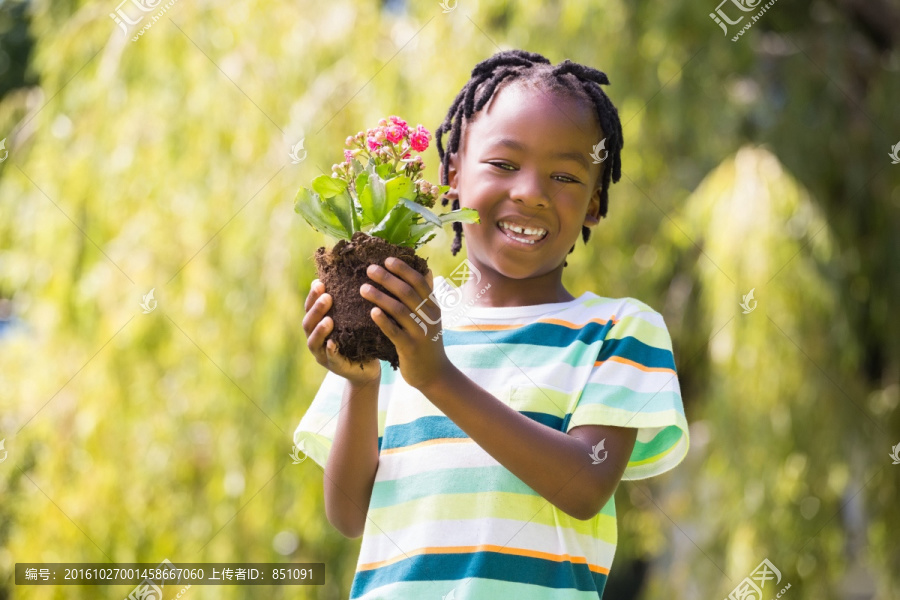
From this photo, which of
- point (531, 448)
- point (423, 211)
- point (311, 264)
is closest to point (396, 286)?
point (423, 211)

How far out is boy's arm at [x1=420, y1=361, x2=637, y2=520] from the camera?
1345 mm

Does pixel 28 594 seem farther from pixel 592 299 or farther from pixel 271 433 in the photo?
pixel 592 299

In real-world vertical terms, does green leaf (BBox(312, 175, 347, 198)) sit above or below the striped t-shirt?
above

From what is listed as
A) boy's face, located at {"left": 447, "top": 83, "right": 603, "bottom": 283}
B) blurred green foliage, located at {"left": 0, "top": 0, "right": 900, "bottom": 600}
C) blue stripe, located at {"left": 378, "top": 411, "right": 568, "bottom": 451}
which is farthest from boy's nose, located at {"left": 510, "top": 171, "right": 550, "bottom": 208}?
blurred green foliage, located at {"left": 0, "top": 0, "right": 900, "bottom": 600}

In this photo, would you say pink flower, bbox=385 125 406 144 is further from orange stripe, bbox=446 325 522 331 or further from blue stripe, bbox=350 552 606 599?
blue stripe, bbox=350 552 606 599

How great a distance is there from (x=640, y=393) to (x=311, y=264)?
207 cm

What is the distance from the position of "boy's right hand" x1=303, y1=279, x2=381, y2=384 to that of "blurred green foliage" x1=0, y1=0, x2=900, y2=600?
1924mm

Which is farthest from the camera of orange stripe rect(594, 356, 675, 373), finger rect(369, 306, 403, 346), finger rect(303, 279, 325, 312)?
orange stripe rect(594, 356, 675, 373)

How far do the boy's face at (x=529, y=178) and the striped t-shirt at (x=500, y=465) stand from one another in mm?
100

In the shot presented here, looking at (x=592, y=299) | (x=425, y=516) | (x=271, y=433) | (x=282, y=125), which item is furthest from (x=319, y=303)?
(x=282, y=125)

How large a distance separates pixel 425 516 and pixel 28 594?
2.66m

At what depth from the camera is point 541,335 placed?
158 centimetres

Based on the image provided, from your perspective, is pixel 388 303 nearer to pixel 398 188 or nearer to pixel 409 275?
pixel 409 275

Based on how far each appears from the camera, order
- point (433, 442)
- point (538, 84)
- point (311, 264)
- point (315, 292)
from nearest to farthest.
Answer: point (315, 292)
point (433, 442)
point (538, 84)
point (311, 264)
